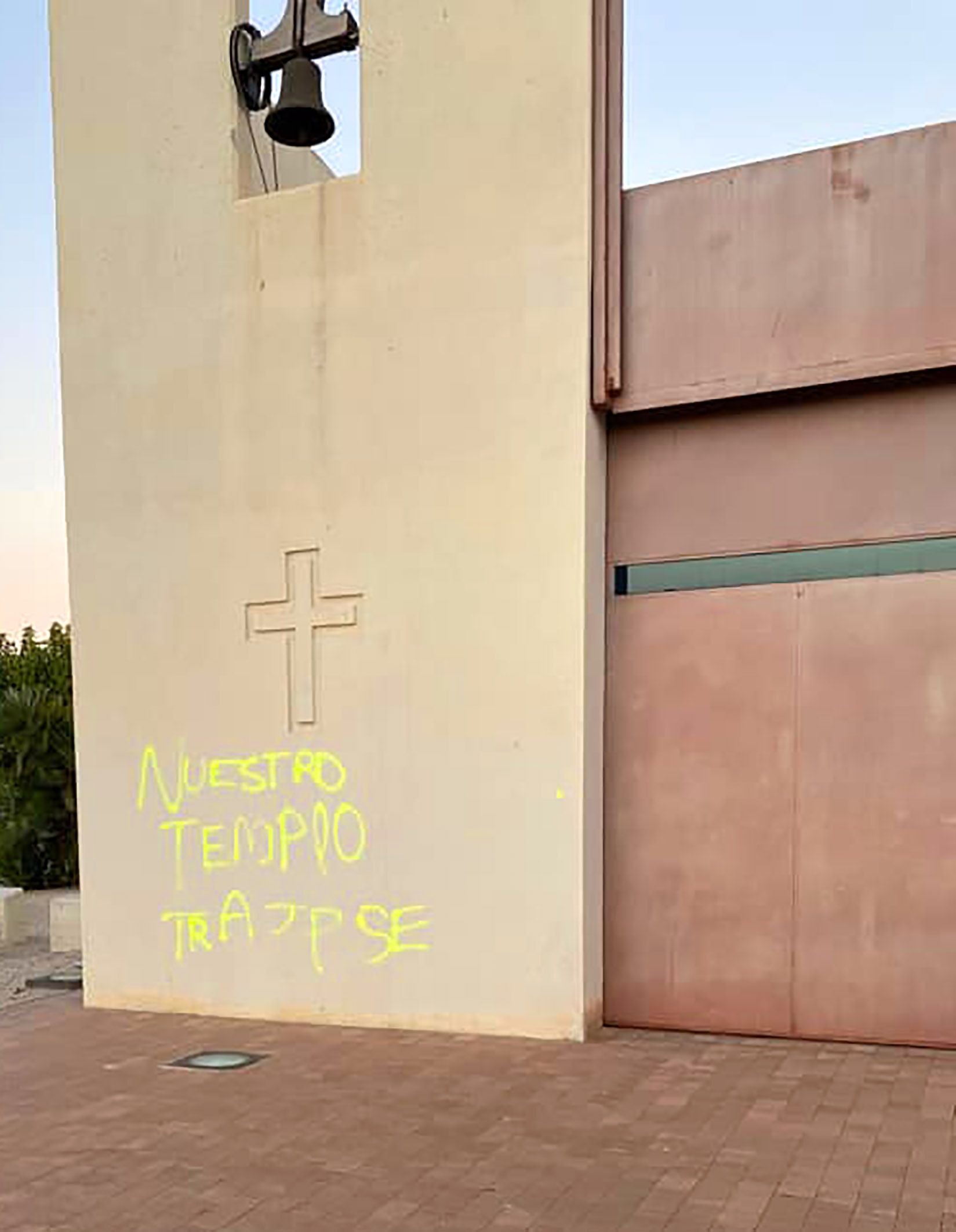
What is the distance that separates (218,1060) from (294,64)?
5.52m

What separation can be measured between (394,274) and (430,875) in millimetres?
3295

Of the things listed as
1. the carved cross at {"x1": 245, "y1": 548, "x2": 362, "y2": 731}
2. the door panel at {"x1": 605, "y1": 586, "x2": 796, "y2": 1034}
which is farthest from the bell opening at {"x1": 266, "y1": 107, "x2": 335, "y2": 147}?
the door panel at {"x1": 605, "y1": 586, "x2": 796, "y2": 1034}

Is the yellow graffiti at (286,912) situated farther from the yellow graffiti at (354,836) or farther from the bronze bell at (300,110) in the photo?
the bronze bell at (300,110)

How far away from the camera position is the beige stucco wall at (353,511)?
5.39 metres

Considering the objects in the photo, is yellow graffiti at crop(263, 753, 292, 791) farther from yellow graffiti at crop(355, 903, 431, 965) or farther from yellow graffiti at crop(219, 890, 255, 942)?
yellow graffiti at crop(355, 903, 431, 965)

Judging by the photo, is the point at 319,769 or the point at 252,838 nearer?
the point at 319,769

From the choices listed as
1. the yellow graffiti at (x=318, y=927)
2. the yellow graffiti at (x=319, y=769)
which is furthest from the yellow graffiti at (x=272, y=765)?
the yellow graffiti at (x=318, y=927)

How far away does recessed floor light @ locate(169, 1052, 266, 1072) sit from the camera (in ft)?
17.2

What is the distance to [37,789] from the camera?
11.4 m

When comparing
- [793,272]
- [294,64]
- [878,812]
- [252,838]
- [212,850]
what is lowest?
[212,850]

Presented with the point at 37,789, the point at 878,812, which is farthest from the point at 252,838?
the point at 37,789

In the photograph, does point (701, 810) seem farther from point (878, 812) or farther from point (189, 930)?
point (189, 930)

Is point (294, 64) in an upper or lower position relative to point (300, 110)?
upper

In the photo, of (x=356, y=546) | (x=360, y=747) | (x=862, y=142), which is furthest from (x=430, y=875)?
(x=862, y=142)
